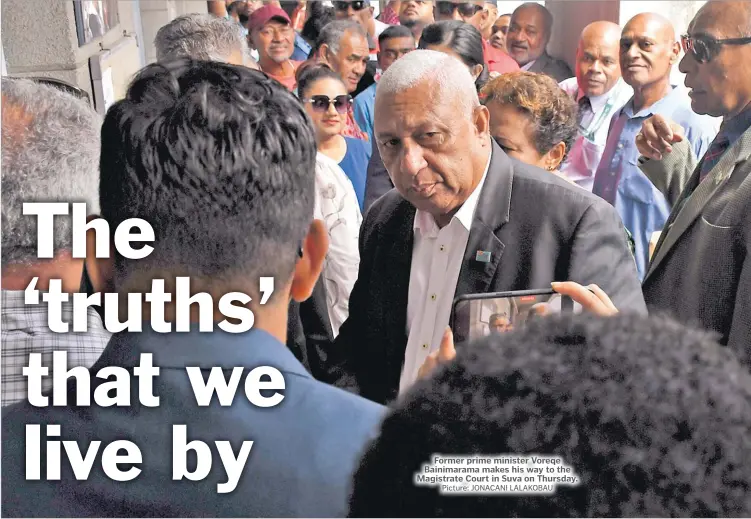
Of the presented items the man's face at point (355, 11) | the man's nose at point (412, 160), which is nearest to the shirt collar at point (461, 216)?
the man's nose at point (412, 160)

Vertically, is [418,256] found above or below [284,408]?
below

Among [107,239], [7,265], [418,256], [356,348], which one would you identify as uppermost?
[107,239]

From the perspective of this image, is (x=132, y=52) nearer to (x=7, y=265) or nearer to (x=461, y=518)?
(x=7, y=265)

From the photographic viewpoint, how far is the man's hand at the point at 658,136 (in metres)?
2.44

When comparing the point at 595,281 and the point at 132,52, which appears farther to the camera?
the point at 132,52

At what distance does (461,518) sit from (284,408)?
17.6 inches

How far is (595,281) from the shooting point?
158 centimetres

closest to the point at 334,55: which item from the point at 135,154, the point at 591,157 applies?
the point at 591,157

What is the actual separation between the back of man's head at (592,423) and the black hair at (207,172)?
528 millimetres

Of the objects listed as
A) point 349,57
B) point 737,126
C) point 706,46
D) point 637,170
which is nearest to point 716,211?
point 737,126

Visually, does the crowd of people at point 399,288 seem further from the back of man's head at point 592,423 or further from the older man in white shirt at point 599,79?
the older man in white shirt at point 599,79

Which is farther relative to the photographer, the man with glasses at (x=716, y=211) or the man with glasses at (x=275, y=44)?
the man with glasses at (x=275, y=44)

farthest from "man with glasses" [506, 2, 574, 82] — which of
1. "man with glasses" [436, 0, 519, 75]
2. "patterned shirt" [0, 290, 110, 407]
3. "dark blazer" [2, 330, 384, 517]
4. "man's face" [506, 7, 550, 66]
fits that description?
"dark blazer" [2, 330, 384, 517]

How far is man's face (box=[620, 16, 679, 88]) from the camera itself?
121 inches
